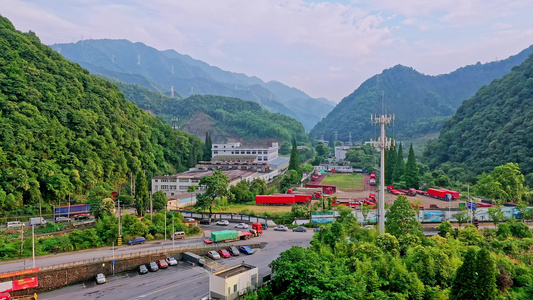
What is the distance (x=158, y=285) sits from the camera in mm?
19031

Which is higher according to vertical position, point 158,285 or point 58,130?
point 58,130

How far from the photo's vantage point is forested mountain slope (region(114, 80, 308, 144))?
112938 millimetres

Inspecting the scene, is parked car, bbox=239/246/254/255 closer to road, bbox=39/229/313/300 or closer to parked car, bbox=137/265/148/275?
road, bbox=39/229/313/300

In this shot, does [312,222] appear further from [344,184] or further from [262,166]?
[262,166]

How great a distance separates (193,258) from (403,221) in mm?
13295

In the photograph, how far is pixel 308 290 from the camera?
13.7m

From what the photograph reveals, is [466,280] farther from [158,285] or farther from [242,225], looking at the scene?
[242,225]

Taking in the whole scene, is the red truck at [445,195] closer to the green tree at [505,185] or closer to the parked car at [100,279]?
the green tree at [505,185]

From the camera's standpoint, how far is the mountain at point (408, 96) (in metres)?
156

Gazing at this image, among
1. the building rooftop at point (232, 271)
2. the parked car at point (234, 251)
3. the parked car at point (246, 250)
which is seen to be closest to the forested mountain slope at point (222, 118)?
the parked car at point (234, 251)

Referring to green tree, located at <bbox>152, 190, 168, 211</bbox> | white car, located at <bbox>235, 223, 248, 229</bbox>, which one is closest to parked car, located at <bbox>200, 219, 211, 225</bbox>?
white car, located at <bbox>235, 223, 248, 229</bbox>

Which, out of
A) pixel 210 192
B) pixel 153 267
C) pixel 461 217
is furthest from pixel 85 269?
pixel 461 217

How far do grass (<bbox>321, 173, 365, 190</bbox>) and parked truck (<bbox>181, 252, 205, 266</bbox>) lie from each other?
31885mm

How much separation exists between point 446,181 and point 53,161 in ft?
156
